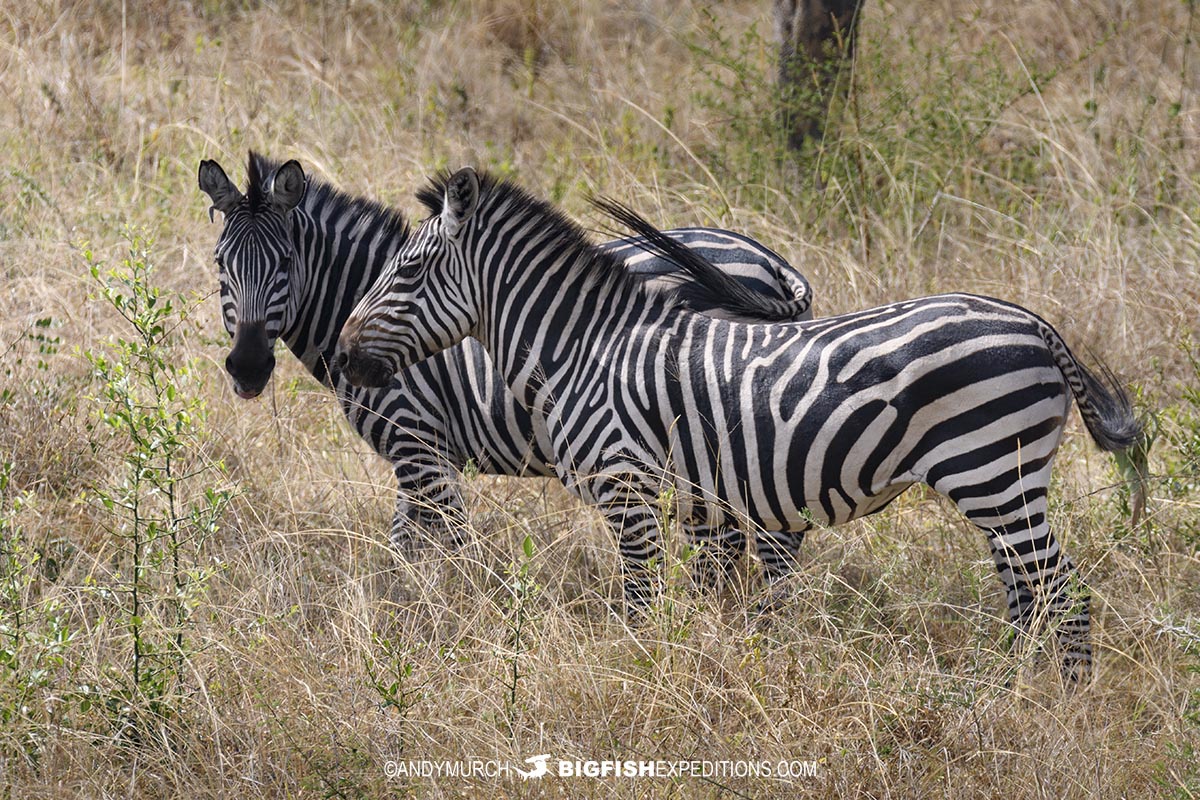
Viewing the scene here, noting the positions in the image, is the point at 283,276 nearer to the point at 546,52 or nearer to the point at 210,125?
the point at 210,125

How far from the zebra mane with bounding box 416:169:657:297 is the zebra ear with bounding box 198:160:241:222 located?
1031 millimetres

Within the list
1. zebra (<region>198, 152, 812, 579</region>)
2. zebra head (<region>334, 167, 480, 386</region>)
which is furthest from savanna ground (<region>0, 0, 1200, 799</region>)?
zebra head (<region>334, 167, 480, 386</region>)

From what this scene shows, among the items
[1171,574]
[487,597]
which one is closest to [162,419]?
[487,597]

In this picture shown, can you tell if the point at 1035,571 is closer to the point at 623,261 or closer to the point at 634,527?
the point at 634,527

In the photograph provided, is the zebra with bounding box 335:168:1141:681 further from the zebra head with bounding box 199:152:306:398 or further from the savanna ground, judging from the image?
the zebra head with bounding box 199:152:306:398

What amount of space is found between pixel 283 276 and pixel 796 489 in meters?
2.37

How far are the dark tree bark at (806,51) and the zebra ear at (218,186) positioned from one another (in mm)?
4059

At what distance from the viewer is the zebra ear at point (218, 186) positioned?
5352 millimetres

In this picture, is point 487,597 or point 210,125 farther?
point 210,125

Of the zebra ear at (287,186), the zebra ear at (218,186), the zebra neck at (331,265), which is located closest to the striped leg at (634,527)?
the zebra neck at (331,265)

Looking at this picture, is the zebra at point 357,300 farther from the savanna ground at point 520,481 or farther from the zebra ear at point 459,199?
the zebra ear at point 459,199

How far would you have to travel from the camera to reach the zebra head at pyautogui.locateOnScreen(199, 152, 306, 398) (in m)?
5.24

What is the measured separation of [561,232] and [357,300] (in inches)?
45.7

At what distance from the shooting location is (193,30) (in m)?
10.0
